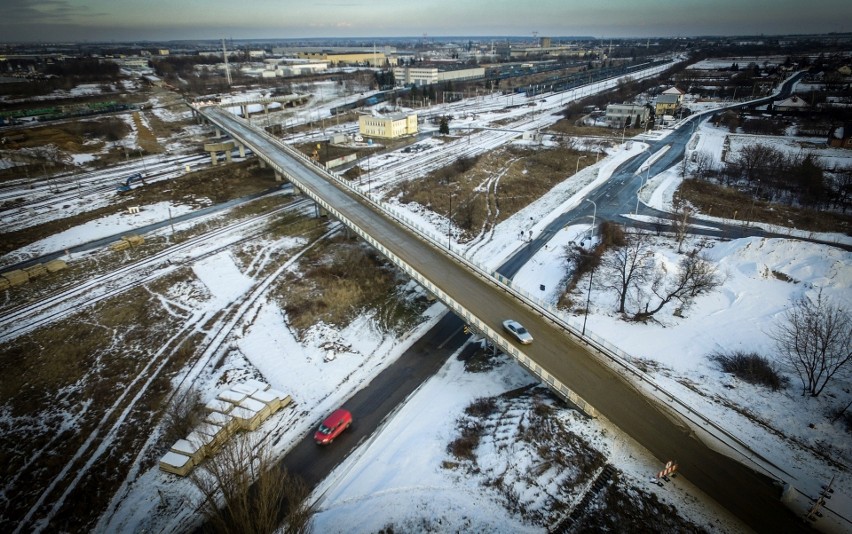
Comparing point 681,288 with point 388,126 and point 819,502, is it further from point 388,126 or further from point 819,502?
point 388,126

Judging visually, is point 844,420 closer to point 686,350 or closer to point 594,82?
point 686,350

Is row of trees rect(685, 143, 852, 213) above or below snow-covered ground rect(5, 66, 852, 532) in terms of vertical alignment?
above

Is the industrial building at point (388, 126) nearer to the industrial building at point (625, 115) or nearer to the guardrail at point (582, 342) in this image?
the industrial building at point (625, 115)

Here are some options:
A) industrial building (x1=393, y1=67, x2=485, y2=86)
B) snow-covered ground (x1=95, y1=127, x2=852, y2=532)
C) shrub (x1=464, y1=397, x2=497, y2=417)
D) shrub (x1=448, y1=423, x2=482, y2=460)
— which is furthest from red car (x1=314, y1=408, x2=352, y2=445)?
industrial building (x1=393, y1=67, x2=485, y2=86)

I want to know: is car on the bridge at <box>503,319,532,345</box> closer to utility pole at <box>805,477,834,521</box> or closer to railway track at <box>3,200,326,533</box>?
utility pole at <box>805,477,834,521</box>

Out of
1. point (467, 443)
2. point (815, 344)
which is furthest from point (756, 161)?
point (467, 443)

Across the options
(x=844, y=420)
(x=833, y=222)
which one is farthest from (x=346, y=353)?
(x=833, y=222)

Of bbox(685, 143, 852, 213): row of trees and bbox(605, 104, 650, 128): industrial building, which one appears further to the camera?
bbox(605, 104, 650, 128): industrial building
